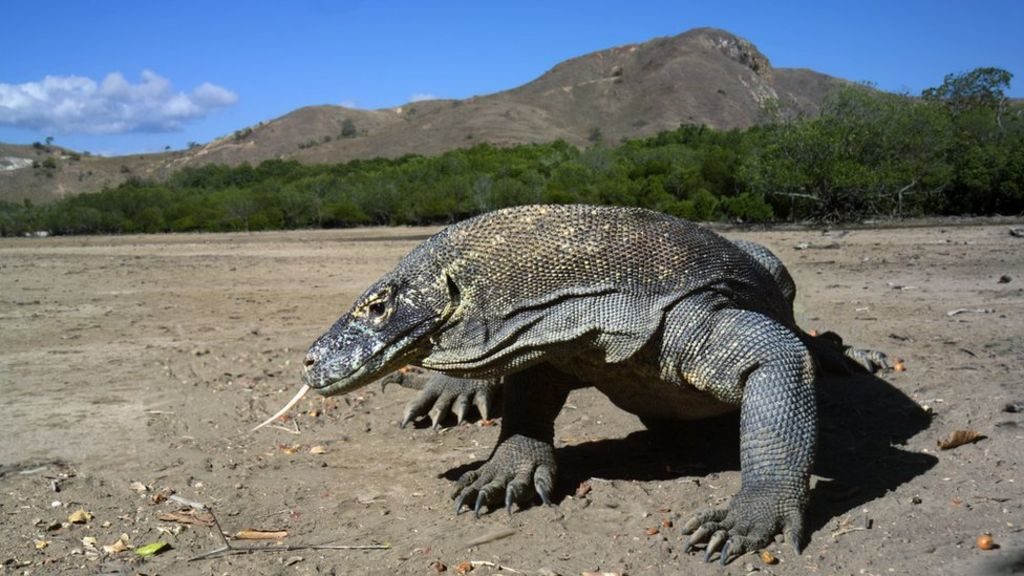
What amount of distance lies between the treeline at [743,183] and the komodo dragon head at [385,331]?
20.2 m

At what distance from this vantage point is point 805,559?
2.84m

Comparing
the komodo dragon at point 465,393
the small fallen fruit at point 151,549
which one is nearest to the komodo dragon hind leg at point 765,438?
the small fallen fruit at point 151,549

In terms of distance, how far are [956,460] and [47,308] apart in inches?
355

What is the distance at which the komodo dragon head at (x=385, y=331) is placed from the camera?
322 cm

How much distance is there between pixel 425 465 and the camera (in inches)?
170

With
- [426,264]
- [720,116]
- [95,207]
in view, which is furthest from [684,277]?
[720,116]

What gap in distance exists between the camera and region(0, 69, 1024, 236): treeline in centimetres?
2209

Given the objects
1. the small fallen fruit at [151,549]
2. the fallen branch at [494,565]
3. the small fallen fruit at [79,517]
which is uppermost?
the fallen branch at [494,565]

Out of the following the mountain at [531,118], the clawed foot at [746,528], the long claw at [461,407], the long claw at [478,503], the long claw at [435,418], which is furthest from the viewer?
the mountain at [531,118]

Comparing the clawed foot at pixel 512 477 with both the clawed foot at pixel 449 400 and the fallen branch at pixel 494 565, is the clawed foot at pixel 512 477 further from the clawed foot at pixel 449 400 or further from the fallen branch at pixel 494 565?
the clawed foot at pixel 449 400

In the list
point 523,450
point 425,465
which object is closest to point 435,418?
point 425,465

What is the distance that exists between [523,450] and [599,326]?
2.67ft

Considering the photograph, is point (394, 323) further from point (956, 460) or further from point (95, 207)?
point (95, 207)

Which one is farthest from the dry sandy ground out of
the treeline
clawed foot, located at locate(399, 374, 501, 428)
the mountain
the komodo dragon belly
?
the mountain
